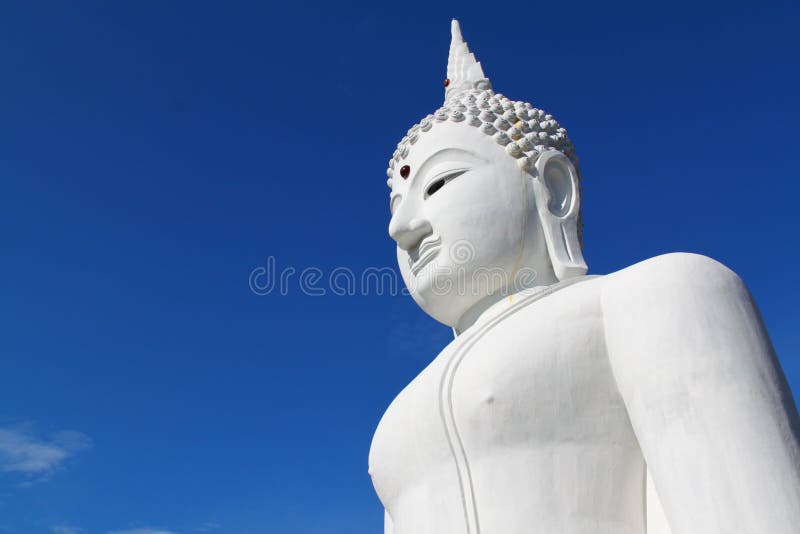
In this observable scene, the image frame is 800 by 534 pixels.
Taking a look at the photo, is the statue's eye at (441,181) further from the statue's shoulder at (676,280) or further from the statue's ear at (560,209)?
the statue's shoulder at (676,280)

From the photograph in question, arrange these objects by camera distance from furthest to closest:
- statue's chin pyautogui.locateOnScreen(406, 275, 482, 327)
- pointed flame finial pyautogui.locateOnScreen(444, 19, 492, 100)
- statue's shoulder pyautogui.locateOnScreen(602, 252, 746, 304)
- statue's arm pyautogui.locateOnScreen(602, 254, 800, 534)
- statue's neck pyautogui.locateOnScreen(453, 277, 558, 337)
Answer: pointed flame finial pyautogui.locateOnScreen(444, 19, 492, 100) < statue's chin pyautogui.locateOnScreen(406, 275, 482, 327) < statue's neck pyautogui.locateOnScreen(453, 277, 558, 337) < statue's shoulder pyautogui.locateOnScreen(602, 252, 746, 304) < statue's arm pyautogui.locateOnScreen(602, 254, 800, 534)

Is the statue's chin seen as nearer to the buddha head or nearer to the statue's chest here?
the buddha head

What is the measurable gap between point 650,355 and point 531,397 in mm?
668

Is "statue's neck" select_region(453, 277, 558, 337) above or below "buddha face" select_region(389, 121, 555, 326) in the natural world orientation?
below

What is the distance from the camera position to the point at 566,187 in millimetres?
5379

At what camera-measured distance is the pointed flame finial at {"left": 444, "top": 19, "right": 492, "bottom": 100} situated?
6.14 m

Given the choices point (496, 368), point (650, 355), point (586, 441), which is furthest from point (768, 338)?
point (496, 368)

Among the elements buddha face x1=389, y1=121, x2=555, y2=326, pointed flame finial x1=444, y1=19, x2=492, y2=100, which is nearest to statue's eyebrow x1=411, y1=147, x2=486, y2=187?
buddha face x1=389, y1=121, x2=555, y2=326


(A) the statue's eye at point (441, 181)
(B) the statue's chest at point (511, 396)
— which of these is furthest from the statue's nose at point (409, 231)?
(B) the statue's chest at point (511, 396)

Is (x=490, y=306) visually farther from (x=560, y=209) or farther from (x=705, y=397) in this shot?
(x=705, y=397)

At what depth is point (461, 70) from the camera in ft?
20.8

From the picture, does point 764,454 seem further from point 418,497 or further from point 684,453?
point 418,497

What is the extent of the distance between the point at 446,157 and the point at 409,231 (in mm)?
573

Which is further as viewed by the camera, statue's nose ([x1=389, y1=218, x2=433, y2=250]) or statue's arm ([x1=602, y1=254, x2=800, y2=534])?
statue's nose ([x1=389, y1=218, x2=433, y2=250])
